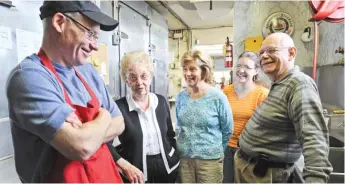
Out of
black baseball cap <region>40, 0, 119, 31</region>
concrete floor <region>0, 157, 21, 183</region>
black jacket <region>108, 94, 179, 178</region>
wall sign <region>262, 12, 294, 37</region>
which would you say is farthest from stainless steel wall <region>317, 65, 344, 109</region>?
concrete floor <region>0, 157, 21, 183</region>

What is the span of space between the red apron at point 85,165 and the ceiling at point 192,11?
241 cm

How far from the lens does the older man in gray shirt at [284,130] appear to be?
90 cm

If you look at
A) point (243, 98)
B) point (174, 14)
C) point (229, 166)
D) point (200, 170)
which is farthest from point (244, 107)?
point (174, 14)

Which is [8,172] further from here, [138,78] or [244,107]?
[244,107]

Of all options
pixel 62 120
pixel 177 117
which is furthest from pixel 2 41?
pixel 177 117

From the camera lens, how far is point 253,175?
3.93 feet

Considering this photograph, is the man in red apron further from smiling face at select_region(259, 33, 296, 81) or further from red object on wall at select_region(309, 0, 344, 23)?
red object on wall at select_region(309, 0, 344, 23)

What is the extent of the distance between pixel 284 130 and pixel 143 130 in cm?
69

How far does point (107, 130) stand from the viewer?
75cm

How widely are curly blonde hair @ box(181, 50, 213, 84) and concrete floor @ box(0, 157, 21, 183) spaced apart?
113cm

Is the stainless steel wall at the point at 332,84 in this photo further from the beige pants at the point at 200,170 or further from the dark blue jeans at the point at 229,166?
the beige pants at the point at 200,170

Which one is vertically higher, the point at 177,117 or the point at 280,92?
the point at 280,92

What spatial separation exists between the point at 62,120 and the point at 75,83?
6.5 inches

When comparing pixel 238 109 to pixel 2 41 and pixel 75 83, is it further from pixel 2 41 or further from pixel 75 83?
pixel 2 41
